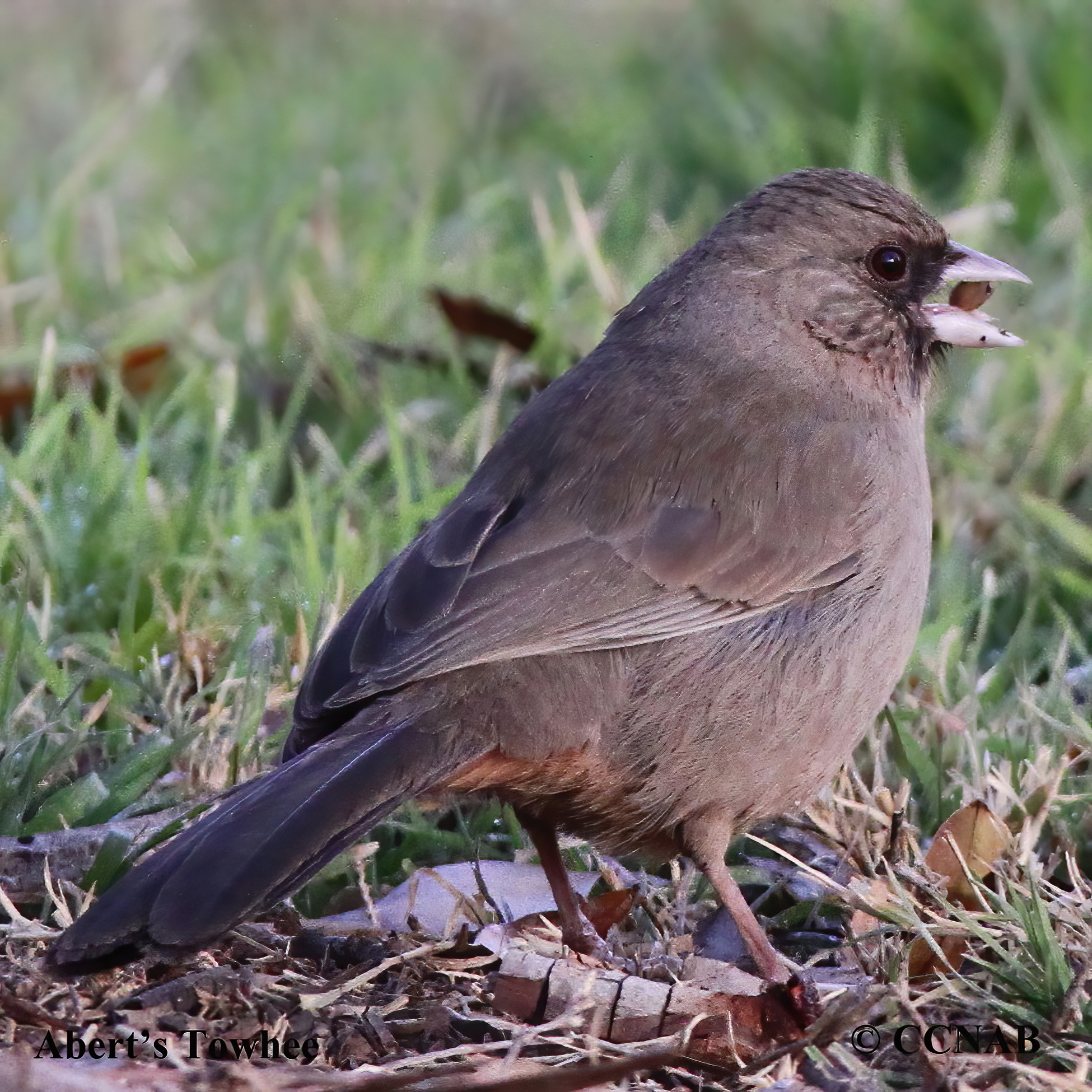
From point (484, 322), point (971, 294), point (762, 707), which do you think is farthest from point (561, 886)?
point (484, 322)

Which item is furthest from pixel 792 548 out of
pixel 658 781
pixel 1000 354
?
pixel 1000 354

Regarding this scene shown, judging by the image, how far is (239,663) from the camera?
431 centimetres

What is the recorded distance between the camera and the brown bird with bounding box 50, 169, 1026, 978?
3.36m

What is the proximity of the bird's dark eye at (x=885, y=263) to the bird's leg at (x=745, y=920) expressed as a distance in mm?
1465

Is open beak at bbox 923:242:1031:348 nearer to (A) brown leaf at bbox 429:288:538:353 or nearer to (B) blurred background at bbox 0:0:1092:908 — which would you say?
(B) blurred background at bbox 0:0:1092:908

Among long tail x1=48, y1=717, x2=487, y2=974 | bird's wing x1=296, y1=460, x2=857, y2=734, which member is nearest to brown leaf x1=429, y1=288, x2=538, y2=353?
bird's wing x1=296, y1=460, x2=857, y2=734

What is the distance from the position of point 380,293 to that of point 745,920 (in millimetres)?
3412

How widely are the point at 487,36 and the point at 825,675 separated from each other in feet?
23.2

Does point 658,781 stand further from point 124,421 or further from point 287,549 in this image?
point 124,421

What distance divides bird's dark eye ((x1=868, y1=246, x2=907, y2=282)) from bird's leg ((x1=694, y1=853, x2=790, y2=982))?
146 cm

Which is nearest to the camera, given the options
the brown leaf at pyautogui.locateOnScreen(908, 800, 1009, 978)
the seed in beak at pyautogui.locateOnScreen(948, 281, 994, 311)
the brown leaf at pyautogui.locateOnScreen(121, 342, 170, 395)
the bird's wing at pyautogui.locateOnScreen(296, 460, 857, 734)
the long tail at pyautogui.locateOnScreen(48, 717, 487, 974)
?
the long tail at pyautogui.locateOnScreen(48, 717, 487, 974)

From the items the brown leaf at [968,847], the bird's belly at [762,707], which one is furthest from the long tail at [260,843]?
the brown leaf at [968,847]

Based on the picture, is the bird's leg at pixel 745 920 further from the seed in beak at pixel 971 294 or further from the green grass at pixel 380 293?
the seed in beak at pixel 971 294

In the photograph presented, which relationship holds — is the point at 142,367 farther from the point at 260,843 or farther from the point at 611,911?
the point at 260,843
